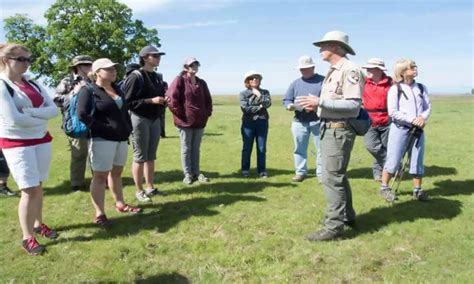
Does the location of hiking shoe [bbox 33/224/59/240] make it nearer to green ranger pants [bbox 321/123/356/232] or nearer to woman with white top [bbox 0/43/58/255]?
woman with white top [bbox 0/43/58/255]

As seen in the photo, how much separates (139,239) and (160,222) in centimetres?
75

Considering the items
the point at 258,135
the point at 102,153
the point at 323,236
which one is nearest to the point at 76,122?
the point at 102,153

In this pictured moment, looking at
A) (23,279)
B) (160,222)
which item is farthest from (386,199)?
(23,279)

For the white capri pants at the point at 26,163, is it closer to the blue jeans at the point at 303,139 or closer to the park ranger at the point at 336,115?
the park ranger at the point at 336,115

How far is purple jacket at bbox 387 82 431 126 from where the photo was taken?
23.0 feet

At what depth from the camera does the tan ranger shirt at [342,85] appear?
16.7ft

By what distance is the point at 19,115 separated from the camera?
4.80 meters

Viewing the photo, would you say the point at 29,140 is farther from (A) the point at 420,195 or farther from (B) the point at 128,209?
(A) the point at 420,195

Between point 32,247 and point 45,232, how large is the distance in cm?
61

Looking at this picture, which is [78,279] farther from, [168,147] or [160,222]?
[168,147]

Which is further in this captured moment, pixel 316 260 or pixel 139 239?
pixel 139 239

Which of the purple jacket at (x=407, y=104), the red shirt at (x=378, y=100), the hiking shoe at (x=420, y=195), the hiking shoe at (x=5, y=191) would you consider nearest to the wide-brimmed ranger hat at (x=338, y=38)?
the purple jacket at (x=407, y=104)

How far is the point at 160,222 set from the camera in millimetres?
6254

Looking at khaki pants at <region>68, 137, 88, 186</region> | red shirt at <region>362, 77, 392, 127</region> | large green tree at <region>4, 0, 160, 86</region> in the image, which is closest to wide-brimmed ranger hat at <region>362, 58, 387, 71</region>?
red shirt at <region>362, 77, 392, 127</region>
